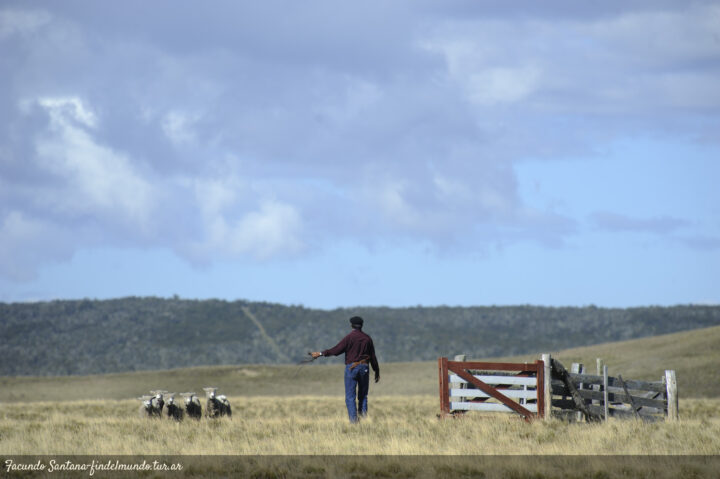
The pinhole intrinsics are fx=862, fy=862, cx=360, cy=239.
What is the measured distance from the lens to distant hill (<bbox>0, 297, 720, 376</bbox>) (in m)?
104

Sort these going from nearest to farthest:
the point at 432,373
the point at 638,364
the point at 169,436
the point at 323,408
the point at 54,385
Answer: the point at 169,436 → the point at 323,408 → the point at 638,364 → the point at 54,385 → the point at 432,373

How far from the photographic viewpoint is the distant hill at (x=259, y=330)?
104 m

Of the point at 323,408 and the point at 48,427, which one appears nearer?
the point at 48,427

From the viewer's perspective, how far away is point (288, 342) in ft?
372

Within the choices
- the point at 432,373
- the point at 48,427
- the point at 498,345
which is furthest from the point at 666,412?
the point at 498,345

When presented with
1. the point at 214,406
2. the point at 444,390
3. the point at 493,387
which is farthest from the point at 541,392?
the point at 214,406

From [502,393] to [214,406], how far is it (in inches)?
318

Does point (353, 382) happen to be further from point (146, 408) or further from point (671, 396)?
point (671, 396)

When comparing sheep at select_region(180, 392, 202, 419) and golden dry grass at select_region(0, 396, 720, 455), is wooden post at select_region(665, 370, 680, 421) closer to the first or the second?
golden dry grass at select_region(0, 396, 720, 455)

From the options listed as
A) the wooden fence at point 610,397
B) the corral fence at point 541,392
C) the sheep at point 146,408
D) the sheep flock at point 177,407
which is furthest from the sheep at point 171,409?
the wooden fence at point 610,397

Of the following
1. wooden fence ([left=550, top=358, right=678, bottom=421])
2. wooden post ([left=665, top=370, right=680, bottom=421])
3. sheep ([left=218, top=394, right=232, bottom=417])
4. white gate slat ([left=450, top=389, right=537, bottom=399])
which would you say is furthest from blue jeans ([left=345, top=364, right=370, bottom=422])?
wooden post ([left=665, top=370, right=680, bottom=421])

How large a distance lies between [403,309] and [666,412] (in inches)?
4493

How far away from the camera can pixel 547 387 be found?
19266 mm

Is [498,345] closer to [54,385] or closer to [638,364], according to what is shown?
[638,364]
